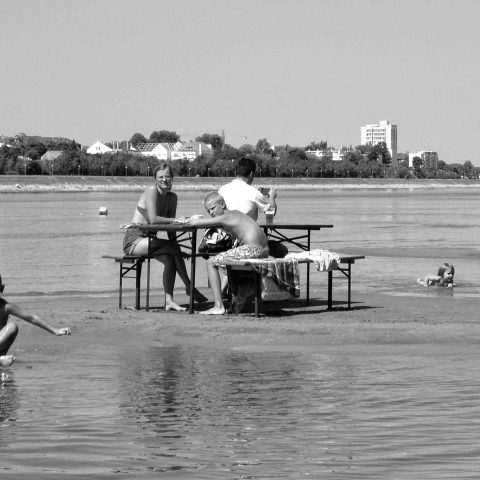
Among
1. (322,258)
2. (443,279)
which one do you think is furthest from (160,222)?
(443,279)

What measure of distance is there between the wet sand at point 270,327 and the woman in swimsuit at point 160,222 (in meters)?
0.44

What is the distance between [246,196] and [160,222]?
916mm

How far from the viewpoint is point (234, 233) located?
12.6 m

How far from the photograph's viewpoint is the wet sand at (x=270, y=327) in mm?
11688

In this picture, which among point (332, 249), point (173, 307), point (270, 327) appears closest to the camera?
point (270, 327)

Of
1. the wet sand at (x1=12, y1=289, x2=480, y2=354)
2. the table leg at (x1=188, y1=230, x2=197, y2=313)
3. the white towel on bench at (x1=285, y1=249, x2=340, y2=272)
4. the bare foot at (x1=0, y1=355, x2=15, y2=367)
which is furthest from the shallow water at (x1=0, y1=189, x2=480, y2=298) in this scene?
the bare foot at (x1=0, y1=355, x2=15, y2=367)

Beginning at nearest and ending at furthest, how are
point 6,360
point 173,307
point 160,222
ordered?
point 6,360 → point 160,222 → point 173,307

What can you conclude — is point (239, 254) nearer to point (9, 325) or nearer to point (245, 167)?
point (245, 167)

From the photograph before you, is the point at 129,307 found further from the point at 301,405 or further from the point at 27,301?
the point at 301,405

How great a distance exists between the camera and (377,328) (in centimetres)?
1210

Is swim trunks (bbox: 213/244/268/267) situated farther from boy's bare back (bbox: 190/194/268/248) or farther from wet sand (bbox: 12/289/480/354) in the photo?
wet sand (bbox: 12/289/480/354)

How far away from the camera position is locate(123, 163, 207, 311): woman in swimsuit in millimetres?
13195

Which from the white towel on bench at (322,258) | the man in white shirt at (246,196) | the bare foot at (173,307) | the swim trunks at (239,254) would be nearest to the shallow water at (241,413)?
A: the swim trunks at (239,254)

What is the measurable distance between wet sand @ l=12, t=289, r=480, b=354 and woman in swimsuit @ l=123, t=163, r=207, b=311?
44 centimetres
